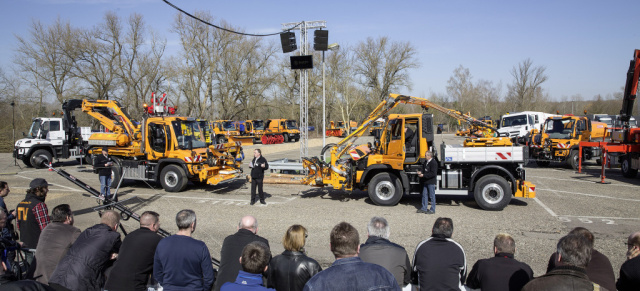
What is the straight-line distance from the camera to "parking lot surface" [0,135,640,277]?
7.27m

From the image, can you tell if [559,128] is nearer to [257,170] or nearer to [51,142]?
Answer: [257,170]

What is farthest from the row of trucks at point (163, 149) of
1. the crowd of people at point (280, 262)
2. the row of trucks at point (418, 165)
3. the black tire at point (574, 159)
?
the black tire at point (574, 159)

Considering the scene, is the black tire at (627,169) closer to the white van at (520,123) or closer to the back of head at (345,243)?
the white van at (520,123)

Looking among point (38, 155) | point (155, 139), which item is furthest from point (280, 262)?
point (38, 155)

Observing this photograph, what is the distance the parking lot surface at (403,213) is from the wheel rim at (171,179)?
355mm

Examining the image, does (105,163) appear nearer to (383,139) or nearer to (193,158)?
(193,158)

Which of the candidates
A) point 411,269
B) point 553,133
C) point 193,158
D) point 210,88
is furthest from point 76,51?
point 411,269

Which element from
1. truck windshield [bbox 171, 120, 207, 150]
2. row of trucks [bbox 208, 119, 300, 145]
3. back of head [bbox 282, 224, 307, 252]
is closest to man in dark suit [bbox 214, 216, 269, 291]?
back of head [bbox 282, 224, 307, 252]

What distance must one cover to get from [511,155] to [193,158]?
360 inches

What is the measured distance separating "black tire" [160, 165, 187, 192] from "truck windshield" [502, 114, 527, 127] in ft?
74.2

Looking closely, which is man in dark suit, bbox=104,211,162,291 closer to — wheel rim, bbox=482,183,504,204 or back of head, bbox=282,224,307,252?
back of head, bbox=282,224,307,252

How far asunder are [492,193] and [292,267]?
26.4 ft

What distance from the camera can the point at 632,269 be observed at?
10.3 feet

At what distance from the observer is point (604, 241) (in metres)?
7.27
